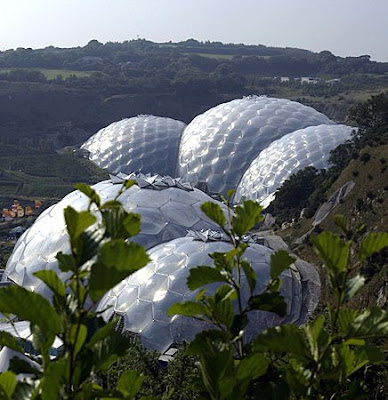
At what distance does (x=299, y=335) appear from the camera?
229cm

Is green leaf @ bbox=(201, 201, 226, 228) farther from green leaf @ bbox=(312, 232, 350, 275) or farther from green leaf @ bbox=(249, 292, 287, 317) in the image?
green leaf @ bbox=(312, 232, 350, 275)

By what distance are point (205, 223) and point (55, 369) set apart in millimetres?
20367

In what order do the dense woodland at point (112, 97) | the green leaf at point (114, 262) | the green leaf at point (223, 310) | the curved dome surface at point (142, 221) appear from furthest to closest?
1. the dense woodland at point (112, 97)
2. the curved dome surface at point (142, 221)
3. the green leaf at point (223, 310)
4. the green leaf at point (114, 262)

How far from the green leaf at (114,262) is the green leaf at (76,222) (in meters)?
0.13

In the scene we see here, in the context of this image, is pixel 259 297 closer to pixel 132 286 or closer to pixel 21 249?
pixel 132 286

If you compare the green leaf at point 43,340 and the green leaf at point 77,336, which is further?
the green leaf at point 43,340

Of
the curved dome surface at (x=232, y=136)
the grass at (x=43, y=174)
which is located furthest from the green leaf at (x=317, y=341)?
the grass at (x=43, y=174)

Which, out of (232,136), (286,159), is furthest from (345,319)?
(232,136)

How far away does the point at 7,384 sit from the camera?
86.5 inches

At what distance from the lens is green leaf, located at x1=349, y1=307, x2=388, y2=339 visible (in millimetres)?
2271

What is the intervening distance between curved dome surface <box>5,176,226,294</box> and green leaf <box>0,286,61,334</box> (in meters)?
18.4

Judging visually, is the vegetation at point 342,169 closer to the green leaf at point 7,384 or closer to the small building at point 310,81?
the green leaf at point 7,384

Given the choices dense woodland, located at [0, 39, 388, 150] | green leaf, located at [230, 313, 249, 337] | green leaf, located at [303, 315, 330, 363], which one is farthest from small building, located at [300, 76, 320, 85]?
green leaf, located at [303, 315, 330, 363]

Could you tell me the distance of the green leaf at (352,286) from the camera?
89.1 inches
